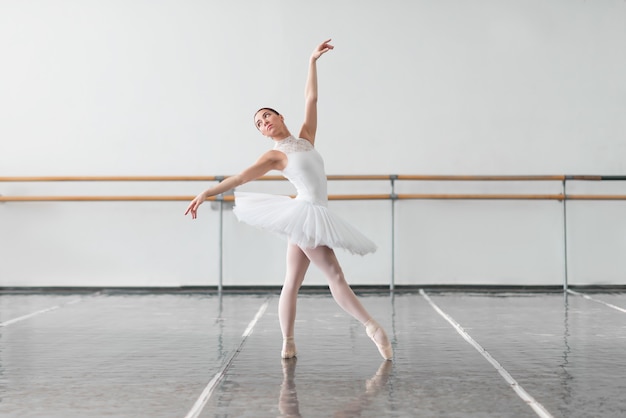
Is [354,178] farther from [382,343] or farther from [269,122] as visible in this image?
[382,343]

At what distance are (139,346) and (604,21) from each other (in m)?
5.69

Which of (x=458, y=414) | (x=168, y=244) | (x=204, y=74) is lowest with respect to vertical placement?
(x=458, y=414)

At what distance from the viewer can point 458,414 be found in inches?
117

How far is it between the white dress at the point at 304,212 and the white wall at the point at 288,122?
4247 mm

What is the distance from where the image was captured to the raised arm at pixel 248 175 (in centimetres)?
389

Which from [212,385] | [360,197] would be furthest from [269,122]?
[360,197]

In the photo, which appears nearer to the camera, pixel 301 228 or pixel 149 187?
pixel 301 228

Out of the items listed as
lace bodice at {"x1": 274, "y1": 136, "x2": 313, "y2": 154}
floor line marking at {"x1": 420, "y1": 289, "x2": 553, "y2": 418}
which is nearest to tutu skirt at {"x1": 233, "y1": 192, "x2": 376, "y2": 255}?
lace bodice at {"x1": 274, "y1": 136, "x2": 313, "y2": 154}

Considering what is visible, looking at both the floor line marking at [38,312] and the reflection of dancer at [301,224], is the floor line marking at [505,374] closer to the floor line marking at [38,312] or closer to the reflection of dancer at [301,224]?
the reflection of dancer at [301,224]

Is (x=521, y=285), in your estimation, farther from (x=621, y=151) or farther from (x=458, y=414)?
(x=458, y=414)

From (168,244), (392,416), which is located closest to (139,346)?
(392,416)

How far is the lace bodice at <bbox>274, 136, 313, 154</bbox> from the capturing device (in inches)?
170

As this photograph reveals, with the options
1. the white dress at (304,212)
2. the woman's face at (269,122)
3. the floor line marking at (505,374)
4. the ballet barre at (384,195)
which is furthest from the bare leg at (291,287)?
the ballet barre at (384,195)

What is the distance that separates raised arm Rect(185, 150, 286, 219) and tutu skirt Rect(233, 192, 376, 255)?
0.59 feet
